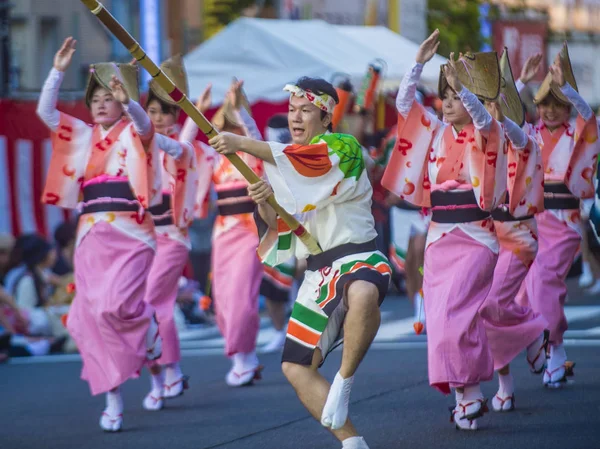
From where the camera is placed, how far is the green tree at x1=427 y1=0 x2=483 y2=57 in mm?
22281

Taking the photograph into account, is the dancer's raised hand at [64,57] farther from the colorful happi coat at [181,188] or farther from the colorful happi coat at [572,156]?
the colorful happi coat at [572,156]

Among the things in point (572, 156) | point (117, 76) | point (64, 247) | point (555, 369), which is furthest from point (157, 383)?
point (64, 247)

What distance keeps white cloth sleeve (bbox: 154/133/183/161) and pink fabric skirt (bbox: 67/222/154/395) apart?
0.65m

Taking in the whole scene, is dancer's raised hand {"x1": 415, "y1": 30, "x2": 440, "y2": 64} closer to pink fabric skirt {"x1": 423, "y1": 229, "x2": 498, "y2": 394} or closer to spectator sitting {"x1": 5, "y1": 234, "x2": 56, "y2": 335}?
pink fabric skirt {"x1": 423, "y1": 229, "x2": 498, "y2": 394}

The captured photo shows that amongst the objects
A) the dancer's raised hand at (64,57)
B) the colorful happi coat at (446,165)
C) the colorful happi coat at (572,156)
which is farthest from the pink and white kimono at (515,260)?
the dancer's raised hand at (64,57)

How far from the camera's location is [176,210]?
26.4 feet

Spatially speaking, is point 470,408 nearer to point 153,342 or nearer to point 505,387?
point 505,387

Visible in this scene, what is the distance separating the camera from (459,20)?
2267 centimetres

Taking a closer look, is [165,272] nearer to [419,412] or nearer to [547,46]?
[419,412]

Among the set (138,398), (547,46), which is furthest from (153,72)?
(547,46)

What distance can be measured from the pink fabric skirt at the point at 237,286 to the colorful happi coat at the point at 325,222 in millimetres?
2921

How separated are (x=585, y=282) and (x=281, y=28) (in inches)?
190

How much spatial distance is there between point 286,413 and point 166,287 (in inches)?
57.2

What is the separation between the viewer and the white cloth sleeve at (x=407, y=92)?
638 centimetres
